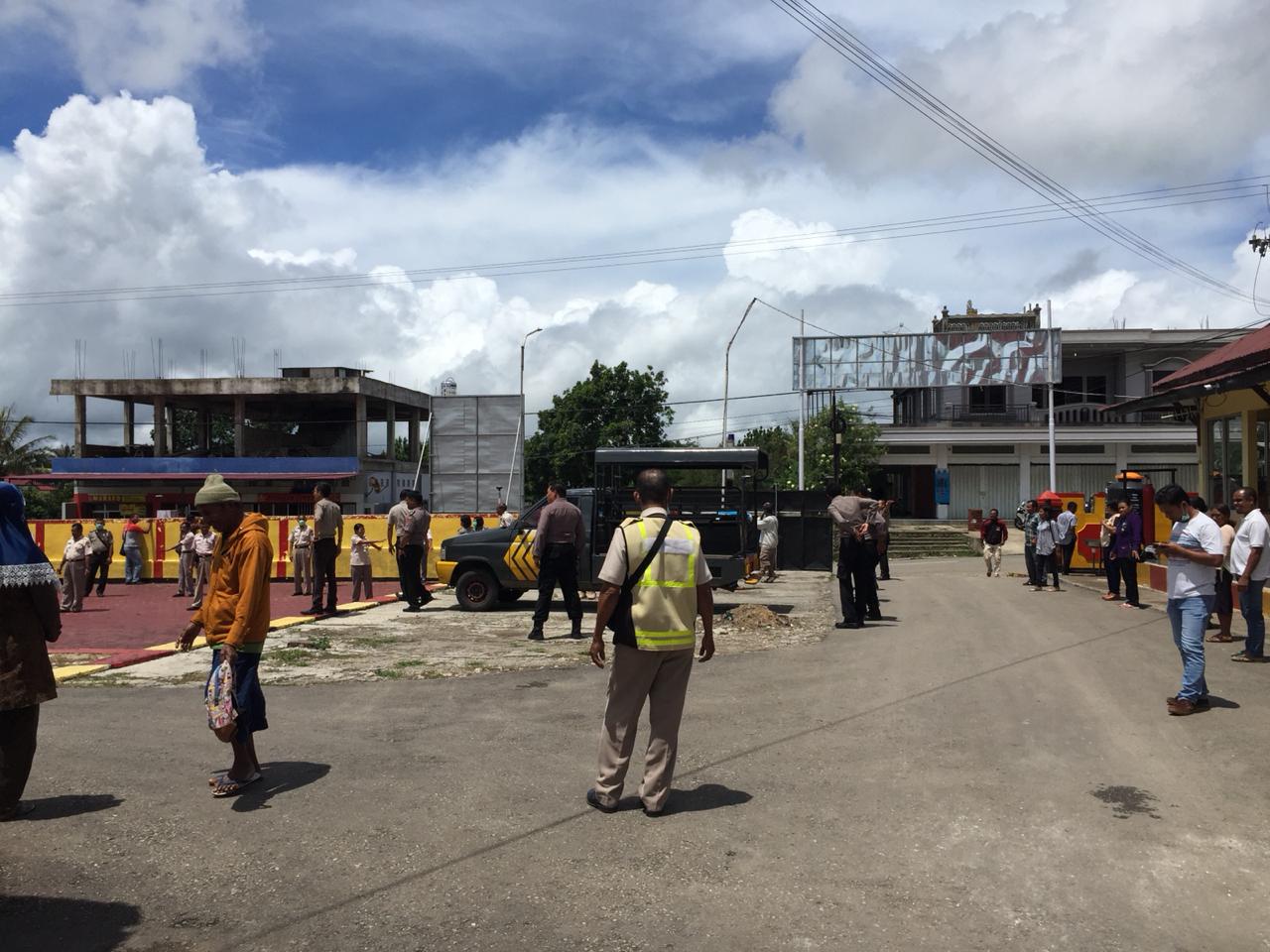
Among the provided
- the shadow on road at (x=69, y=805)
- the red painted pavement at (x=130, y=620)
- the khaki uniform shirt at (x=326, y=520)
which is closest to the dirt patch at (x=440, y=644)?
the red painted pavement at (x=130, y=620)

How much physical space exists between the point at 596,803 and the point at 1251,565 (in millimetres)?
6993

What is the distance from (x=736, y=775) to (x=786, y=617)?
7.96 m

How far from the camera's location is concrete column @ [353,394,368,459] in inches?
2015

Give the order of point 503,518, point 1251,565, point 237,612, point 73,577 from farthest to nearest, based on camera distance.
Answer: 1. point 503,518
2. point 73,577
3. point 1251,565
4. point 237,612

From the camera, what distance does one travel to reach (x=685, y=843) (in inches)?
191

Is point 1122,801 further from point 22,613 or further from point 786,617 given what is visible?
point 786,617

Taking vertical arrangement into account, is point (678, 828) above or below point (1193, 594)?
below

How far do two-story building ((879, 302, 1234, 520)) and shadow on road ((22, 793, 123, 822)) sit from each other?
125 feet

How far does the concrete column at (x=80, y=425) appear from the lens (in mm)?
52500

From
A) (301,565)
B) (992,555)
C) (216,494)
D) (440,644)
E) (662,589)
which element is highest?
(216,494)

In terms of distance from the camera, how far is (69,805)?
17.8 ft

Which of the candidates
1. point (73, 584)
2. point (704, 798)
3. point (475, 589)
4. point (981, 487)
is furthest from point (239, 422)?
point (704, 798)

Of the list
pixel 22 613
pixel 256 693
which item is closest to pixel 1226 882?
pixel 256 693

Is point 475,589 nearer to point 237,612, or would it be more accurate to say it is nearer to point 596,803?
point 237,612
